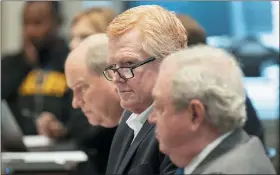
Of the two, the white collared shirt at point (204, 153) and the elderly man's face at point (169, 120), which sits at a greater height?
the elderly man's face at point (169, 120)

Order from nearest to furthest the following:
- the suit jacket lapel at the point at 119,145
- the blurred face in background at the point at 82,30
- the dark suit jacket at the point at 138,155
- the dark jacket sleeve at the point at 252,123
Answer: the dark suit jacket at the point at 138,155
the suit jacket lapel at the point at 119,145
the dark jacket sleeve at the point at 252,123
the blurred face in background at the point at 82,30

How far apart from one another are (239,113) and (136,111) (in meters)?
0.57

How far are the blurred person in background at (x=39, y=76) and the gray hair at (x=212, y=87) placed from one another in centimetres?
268

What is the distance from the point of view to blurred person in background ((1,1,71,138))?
15.2ft

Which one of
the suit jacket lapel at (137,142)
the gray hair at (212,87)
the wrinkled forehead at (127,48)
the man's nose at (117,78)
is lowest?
the suit jacket lapel at (137,142)

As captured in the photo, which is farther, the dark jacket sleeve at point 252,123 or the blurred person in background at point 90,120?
the dark jacket sleeve at point 252,123

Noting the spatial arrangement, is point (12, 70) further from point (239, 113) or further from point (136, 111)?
point (239, 113)

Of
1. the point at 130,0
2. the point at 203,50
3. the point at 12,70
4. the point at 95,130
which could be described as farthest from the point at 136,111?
the point at 130,0

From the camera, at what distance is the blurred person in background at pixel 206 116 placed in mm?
1686

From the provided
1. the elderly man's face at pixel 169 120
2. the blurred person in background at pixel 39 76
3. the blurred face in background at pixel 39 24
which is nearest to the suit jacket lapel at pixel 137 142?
the elderly man's face at pixel 169 120

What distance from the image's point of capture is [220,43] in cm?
580

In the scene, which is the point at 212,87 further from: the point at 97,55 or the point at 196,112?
the point at 97,55

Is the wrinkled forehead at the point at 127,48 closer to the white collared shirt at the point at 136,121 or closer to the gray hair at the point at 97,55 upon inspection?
the white collared shirt at the point at 136,121

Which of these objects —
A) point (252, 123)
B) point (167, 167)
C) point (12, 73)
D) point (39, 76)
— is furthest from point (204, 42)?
point (12, 73)
